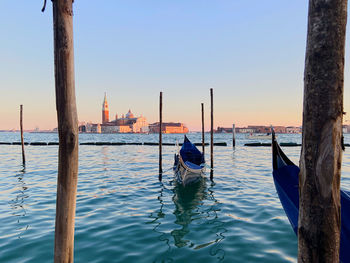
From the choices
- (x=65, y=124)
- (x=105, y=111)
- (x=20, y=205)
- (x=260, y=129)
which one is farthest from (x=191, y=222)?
(x=105, y=111)

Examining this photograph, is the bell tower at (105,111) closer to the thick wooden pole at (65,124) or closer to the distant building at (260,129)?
the distant building at (260,129)

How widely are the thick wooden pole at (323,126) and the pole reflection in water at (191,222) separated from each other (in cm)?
287

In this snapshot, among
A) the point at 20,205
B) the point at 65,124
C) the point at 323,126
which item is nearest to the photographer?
the point at 323,126

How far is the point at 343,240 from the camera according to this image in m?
2.87

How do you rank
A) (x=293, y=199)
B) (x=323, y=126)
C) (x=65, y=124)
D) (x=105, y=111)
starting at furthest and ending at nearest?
(x=105, y=111), (x=293, y=199), (x=65, y=124), (x=323, y=126)

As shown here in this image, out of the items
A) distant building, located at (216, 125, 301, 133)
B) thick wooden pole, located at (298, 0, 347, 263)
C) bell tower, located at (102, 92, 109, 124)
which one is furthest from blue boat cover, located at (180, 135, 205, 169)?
bell tower, located at (102, 92, 109, 124)

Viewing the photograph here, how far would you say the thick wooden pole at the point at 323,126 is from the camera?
65.6 inches

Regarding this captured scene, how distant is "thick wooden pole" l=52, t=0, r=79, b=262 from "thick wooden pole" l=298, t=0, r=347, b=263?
220 centimetres

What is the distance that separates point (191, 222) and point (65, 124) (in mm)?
4618

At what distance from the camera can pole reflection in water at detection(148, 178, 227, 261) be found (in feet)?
15.4

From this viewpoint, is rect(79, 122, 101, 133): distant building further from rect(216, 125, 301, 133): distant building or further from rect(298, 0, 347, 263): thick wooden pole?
rect(298, 0, 347, 263): thick wooden pole

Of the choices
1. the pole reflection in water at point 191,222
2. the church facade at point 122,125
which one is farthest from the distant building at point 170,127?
the pole reflection in water at point 191,222

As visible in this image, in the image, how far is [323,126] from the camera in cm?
168

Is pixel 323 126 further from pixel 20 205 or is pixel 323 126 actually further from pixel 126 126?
pixel 126 126
